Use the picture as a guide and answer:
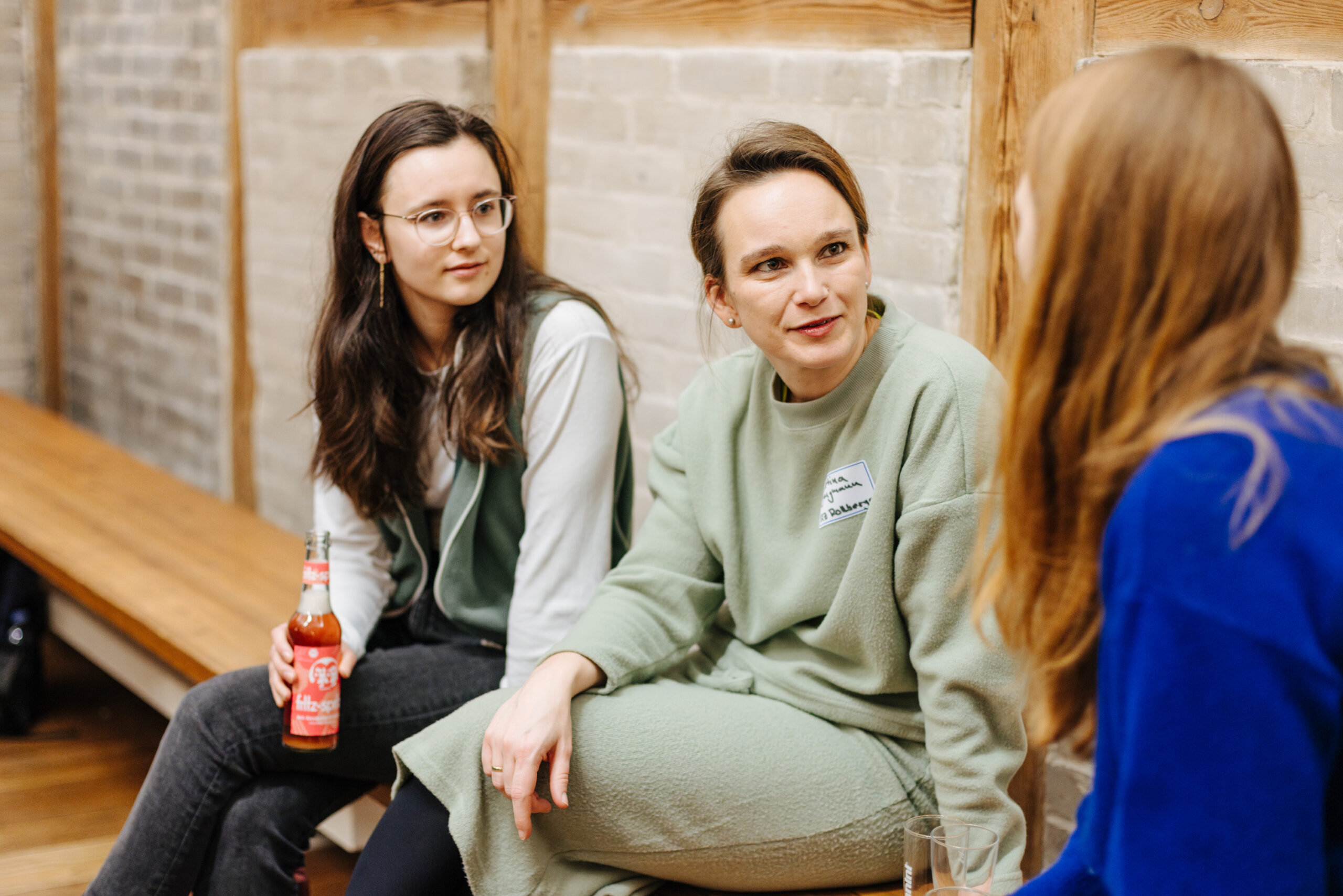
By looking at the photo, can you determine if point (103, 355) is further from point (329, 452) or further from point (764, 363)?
point (764, 363)

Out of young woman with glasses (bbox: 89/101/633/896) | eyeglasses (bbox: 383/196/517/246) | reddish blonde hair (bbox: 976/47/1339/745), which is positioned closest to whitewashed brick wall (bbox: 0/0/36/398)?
young woman with glasses (bbox: 89/101/633/896)

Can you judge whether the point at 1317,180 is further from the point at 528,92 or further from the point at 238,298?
the point at 238,298

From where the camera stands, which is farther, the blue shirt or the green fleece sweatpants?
the green fleece sweatpants

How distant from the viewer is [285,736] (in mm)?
1881

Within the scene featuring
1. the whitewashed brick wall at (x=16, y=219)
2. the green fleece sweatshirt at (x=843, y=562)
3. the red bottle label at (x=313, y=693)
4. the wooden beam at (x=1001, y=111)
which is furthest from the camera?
the whitewashed brick wall at (x=16, y=219)

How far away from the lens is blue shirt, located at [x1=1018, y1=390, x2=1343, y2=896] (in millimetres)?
854

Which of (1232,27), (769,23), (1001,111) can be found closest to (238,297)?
(769,23)

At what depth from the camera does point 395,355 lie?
210 centimetres

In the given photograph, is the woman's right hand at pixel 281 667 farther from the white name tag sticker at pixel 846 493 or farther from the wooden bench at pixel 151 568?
the white name tag sticker at pixel 846 493

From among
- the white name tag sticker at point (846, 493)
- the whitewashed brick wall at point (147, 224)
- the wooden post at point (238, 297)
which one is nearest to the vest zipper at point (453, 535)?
the white name tag sticker at point (846, 493)

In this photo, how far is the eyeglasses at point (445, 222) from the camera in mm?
2012

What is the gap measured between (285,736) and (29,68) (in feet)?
16.0

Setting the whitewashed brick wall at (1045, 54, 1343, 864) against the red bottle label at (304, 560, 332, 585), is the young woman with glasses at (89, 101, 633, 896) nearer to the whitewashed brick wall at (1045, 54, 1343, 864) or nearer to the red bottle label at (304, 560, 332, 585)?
the red bottle label at (304, 560, 332, 585)

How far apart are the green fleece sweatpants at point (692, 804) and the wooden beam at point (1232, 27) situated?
3.42 ft
